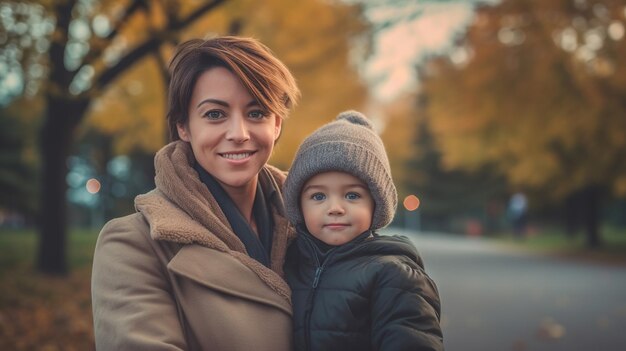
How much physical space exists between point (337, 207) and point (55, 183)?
42.3 feet

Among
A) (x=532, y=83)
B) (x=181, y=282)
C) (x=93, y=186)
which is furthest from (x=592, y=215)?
(x=93, y=186)

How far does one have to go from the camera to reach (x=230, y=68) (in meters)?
2.51

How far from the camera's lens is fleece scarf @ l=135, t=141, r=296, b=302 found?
238cm

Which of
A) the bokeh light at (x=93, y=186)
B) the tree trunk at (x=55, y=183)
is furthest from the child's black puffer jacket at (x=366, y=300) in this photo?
the bokeh light at (x=93, y=186)

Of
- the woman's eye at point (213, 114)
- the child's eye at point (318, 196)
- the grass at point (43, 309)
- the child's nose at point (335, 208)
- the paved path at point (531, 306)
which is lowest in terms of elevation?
the grass at point (43, 309)

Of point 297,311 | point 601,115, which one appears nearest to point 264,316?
point 297,311

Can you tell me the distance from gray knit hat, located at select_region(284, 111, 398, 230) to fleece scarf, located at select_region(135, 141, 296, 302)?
296mm

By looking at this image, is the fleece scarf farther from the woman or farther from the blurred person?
the blurred person

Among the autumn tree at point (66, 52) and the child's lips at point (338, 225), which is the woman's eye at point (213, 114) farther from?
the autumn tree at point (66, 52)

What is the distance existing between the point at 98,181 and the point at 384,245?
48404 millimetres

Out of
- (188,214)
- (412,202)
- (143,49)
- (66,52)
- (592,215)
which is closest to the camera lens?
(188,214)

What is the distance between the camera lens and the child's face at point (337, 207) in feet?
8.95

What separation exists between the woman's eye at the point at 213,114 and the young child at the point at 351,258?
38 centimetres

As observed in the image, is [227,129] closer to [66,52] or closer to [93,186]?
[66,52]
